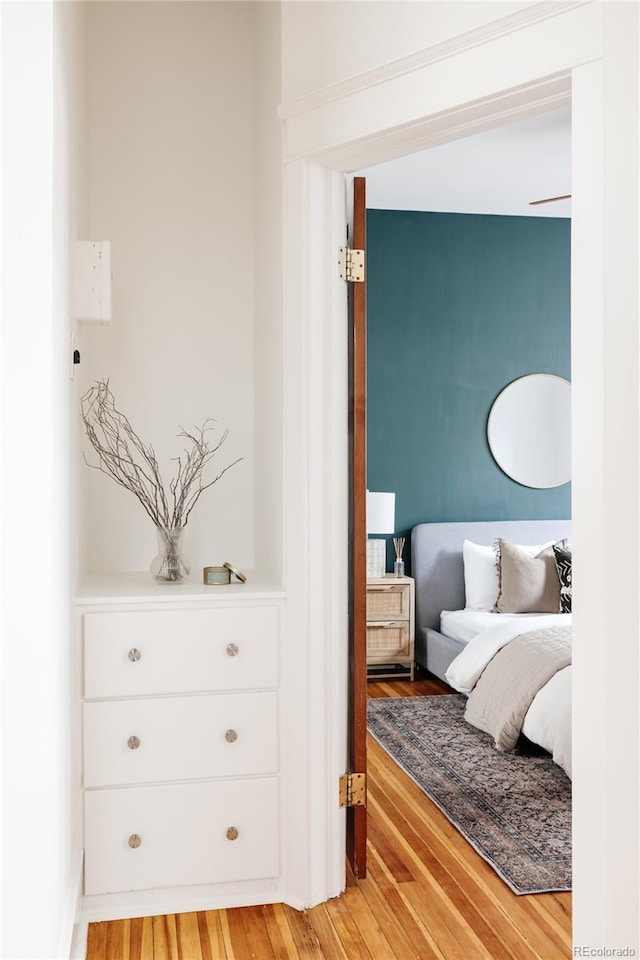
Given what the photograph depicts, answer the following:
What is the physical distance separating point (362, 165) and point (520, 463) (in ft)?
11.8

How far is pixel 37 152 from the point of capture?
1.76m

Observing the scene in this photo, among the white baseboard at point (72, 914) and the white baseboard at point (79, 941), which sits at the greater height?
the white baseboard at point (72, 914)

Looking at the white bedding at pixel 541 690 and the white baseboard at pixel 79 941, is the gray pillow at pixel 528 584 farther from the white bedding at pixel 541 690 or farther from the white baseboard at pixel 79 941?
the white baseboard at pixel 79 941

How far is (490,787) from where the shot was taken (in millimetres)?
3539

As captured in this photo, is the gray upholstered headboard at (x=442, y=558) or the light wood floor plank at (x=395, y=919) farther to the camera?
the gray upholstered headboard at (x=442, y=558)

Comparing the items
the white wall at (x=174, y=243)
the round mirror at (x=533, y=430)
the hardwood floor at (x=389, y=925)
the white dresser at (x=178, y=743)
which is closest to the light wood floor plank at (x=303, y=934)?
the hardwood floor at (x=389, y=925)

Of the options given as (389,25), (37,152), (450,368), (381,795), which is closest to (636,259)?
(389,25)

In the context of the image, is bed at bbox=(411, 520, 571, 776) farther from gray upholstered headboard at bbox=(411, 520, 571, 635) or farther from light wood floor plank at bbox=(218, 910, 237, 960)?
light wood floor plank at bbox=(218, 910, 237, 960)

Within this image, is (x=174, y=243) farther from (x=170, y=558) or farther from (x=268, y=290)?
(x=170, y=558)

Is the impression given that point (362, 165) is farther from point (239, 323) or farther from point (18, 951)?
point (18, 951)

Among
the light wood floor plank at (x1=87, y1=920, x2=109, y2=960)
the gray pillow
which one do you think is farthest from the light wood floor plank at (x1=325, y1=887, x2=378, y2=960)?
the gray pillow

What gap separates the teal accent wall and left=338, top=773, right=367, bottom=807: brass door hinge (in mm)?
3040

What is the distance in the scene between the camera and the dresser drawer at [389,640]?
536 cm

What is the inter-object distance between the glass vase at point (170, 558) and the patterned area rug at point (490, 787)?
138 centimetres
